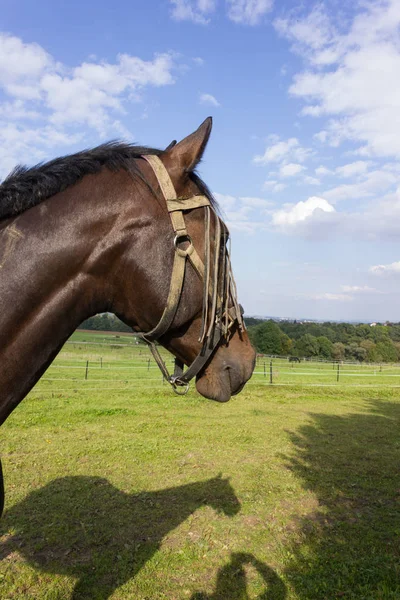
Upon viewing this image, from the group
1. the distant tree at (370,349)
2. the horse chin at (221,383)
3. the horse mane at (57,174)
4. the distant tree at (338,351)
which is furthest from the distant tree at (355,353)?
the horse mane at (57,174)

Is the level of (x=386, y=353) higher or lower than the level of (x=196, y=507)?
higher

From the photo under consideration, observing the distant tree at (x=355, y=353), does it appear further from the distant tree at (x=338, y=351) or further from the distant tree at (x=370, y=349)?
the distant tree at (x=338, y=351)

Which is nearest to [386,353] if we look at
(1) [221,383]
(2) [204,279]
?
(1) [221,383]

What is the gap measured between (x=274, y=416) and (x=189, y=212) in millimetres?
11408

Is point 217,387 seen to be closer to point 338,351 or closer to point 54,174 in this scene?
point 54,174

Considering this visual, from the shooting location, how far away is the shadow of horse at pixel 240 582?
359 centimetres

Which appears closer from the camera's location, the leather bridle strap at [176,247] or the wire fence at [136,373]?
the leather bridle strap at [176,247]

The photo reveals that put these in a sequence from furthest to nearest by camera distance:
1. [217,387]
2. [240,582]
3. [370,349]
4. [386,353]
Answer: [370,349] < [386,353] < [240,582] < [217,387]

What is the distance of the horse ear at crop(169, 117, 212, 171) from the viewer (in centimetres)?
149

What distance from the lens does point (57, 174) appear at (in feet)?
4.70

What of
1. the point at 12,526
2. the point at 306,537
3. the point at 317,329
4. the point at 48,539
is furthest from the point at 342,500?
the point at 317,329

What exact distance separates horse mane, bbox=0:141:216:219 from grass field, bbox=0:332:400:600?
7.17 ft

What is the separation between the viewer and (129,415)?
11.2 metres

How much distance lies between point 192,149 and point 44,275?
0.73 metres
